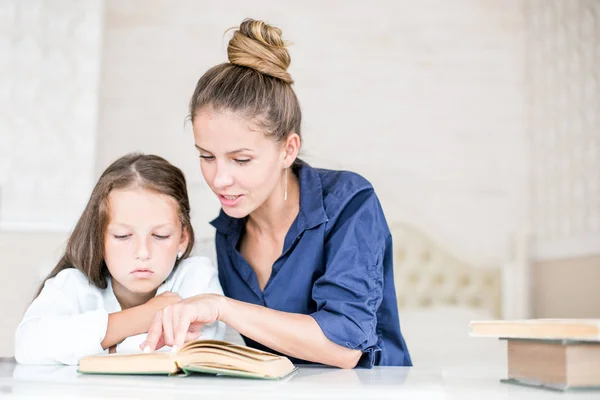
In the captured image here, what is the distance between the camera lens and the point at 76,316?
1.57m

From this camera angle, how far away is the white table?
0.98 meters

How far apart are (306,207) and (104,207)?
0.52 metres

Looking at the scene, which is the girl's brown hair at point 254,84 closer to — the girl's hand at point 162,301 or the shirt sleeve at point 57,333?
the girl's hand at point 162,301

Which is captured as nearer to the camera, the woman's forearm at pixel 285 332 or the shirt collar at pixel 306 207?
the woman's forearm at pixel 285 332

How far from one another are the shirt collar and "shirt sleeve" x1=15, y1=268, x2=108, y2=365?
502mm

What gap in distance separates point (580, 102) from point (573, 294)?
108cm

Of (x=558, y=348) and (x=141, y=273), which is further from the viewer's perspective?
(x=141, y=273)

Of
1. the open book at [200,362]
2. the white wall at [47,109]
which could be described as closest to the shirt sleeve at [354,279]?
the open book at [200,362]

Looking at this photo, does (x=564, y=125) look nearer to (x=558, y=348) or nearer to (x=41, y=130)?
(x=41, y=130)

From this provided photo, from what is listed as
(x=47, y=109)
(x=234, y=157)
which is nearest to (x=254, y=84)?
(x=234, y=157)

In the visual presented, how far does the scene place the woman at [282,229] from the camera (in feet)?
5.16

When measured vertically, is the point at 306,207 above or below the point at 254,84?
below

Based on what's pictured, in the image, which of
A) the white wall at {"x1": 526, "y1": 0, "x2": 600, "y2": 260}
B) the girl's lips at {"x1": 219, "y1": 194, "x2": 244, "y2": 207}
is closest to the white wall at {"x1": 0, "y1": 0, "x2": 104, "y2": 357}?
the girl's lips at {"x1": 219, "y1": 194, "x2": 244, "y2": 207}

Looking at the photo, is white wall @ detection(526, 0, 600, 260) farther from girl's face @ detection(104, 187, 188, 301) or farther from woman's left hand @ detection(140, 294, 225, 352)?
woman's left hand @ detection(140, 294, 225, 352)
